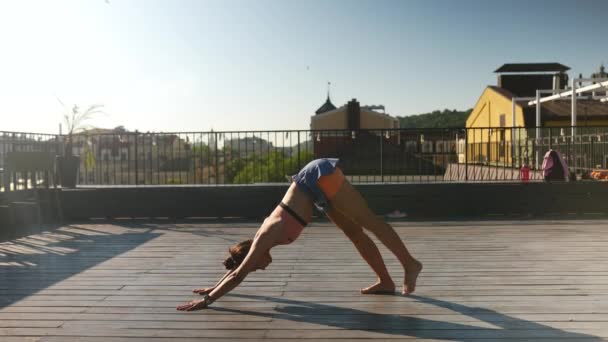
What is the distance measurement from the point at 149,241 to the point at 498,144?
7910 millimetres

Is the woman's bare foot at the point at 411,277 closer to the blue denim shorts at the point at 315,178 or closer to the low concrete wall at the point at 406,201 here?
the blue denim shorts at the point at 315,178

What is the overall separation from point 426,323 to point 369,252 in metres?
0.88

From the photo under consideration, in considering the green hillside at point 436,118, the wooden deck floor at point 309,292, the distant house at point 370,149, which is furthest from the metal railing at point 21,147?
the green hillside at point 436,118

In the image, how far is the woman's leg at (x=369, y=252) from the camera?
4.16 metres

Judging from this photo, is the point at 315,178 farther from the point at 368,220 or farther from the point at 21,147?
the point at 21,147

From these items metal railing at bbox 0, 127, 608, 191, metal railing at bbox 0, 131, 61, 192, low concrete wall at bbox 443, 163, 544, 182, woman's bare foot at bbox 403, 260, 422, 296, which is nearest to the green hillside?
low concrete wall at bbox 443, 163, 544, 182

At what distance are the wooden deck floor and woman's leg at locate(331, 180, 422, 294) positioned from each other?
20 cm

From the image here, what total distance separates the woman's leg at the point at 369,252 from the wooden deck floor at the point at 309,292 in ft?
0.41

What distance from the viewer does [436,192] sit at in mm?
9375

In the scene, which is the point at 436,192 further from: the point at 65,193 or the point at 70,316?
the point at 70,316

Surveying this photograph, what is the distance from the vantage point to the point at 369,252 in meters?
4.20

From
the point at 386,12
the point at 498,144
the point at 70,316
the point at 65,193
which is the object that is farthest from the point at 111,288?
the point at 386,12

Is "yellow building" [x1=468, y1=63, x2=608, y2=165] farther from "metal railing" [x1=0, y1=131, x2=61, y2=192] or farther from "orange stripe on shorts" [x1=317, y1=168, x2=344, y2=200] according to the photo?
"orange stripe on shorts" [x1=317, y1=168, x2=344, y2=200]

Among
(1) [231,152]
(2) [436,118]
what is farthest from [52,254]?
(2) [436,118]
